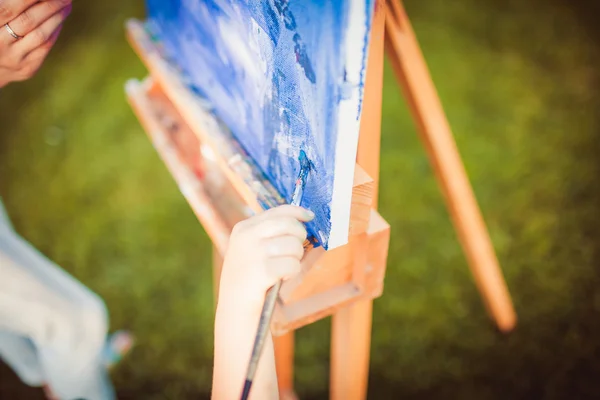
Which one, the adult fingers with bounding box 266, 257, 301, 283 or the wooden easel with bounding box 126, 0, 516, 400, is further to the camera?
the wooden easel with bounding box 126, 0, 516, 400

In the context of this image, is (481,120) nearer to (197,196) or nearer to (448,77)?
(448,77)

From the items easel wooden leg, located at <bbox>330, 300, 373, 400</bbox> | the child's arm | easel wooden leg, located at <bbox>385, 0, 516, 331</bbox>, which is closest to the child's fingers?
the child's arm

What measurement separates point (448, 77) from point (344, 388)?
1.85 meters

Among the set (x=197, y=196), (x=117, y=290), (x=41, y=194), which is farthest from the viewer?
(x=41, y=194)

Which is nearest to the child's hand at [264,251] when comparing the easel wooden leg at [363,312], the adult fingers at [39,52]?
the easel wooden leg at [363,312]

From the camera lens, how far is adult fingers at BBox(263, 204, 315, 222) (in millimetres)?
689

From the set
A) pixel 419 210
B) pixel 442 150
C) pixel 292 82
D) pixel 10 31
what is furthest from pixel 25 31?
pixel 419 210

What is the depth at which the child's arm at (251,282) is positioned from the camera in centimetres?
68

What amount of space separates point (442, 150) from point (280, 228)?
2.18 feet

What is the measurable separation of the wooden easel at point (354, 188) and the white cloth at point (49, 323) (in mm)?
332

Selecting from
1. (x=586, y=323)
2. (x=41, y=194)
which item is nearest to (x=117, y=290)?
(x=41, y=194)

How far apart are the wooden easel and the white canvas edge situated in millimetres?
37

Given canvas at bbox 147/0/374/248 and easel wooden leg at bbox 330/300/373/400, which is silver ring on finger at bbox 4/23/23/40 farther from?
easel wooden leg at bbox 330/300/373/400

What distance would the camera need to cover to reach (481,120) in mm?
2346
